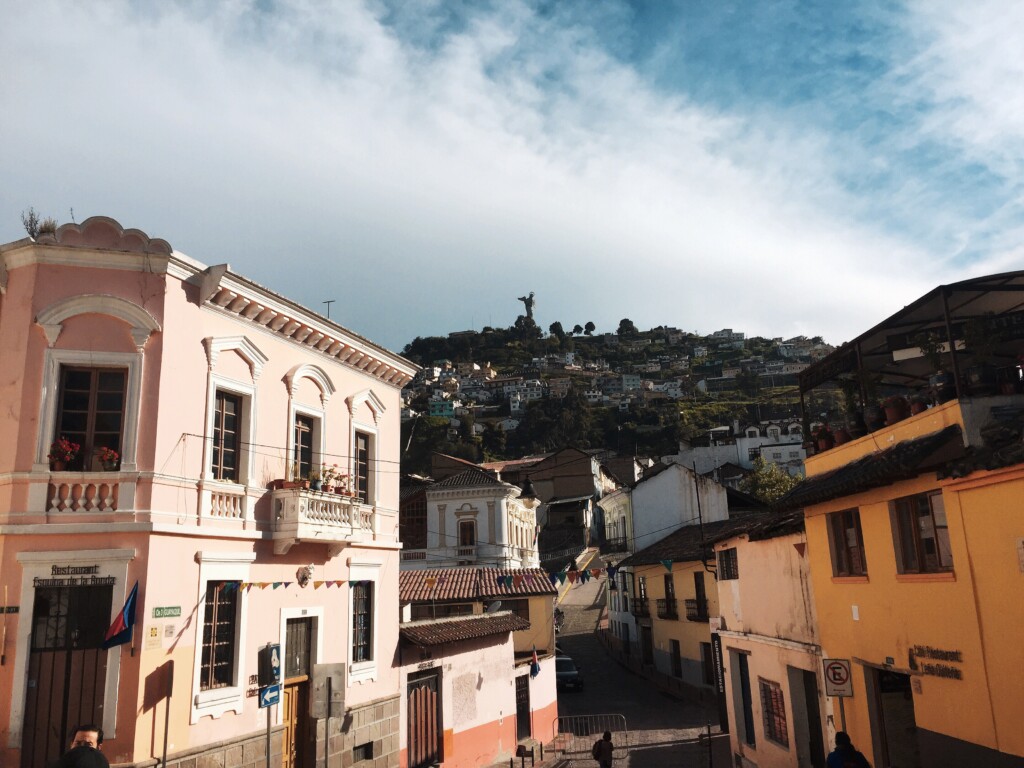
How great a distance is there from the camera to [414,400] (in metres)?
150

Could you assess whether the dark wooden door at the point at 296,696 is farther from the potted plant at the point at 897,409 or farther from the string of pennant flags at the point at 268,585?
the potted plant at the point at 897,409

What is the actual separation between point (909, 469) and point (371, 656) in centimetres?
1266

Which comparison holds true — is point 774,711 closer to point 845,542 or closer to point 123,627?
point 845,542

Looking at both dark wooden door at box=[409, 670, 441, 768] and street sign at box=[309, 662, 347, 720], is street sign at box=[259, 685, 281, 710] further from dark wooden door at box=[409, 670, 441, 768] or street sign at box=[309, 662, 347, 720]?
dark wooden door at box=[409, 670, 441, 768]

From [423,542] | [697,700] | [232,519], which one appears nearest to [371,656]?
[232,519]

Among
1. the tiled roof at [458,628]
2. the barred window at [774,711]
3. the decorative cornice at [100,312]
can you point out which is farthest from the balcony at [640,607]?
the decorative cornice at [100,312]

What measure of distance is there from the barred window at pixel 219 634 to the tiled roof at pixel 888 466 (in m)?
10.5

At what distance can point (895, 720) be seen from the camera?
43.4 ft

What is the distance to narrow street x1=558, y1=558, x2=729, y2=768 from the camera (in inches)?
934

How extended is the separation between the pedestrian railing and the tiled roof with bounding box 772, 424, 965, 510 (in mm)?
13774

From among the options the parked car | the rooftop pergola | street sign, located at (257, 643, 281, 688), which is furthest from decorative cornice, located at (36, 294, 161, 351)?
the parked car

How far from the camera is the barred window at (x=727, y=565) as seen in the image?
20320mm

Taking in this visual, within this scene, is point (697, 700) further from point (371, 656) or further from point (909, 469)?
point (909, 469)

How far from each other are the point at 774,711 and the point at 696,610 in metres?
17.2
